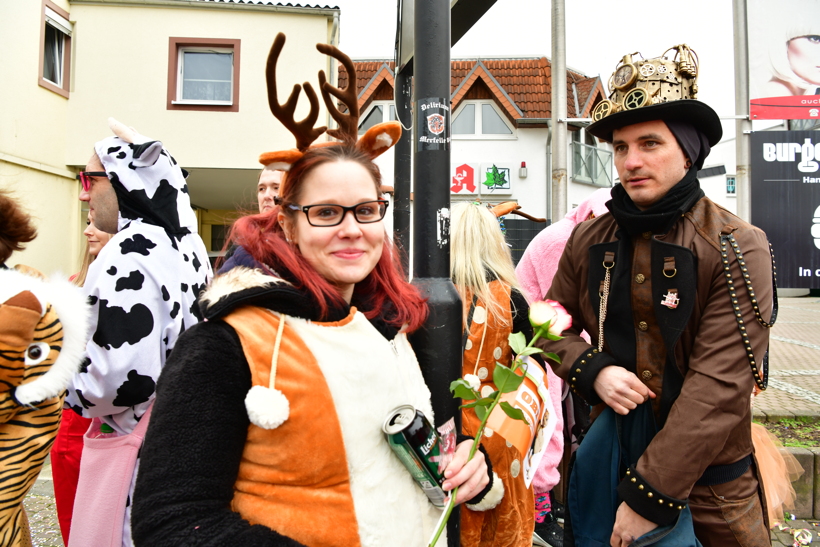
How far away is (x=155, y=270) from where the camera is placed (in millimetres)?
2141

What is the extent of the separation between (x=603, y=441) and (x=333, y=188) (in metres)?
1.33

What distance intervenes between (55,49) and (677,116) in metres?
12.4

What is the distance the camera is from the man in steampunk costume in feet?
5.50

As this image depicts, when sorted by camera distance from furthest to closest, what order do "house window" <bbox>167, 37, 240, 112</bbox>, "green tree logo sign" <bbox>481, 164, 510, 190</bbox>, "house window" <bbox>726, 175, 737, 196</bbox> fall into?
"house window" <bbox>726, 175, 737, 196</bbox>, "green tree logo sign" <bbox>481, 164, 510, 190</bbox>, "house window" <bbox>167, 37, 240, 112</bbox>

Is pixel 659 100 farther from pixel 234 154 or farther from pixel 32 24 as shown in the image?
pixel 32 24

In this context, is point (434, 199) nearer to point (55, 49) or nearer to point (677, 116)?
point (677, 116)

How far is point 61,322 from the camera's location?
1.83m

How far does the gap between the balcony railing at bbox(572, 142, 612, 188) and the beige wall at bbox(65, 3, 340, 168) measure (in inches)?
533

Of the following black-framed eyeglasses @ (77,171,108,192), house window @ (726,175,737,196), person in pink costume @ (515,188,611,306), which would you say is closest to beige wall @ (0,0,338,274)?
person in pink costume @ (515,188,611,306)

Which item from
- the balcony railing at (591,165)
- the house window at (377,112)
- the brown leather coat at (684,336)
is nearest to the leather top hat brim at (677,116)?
the brown leather coat at (684,336)

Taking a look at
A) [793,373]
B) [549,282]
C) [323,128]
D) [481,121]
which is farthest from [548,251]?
[481,121]

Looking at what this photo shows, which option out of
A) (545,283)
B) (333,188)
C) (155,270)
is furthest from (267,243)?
(545,283)

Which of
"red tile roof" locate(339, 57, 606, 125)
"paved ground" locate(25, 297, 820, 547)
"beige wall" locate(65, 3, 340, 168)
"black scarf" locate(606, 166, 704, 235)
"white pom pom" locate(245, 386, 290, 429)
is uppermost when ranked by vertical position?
"red tile roof" locate(339, 57, 606, 125)

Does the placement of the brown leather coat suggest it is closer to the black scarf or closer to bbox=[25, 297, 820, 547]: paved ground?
the black scarf
